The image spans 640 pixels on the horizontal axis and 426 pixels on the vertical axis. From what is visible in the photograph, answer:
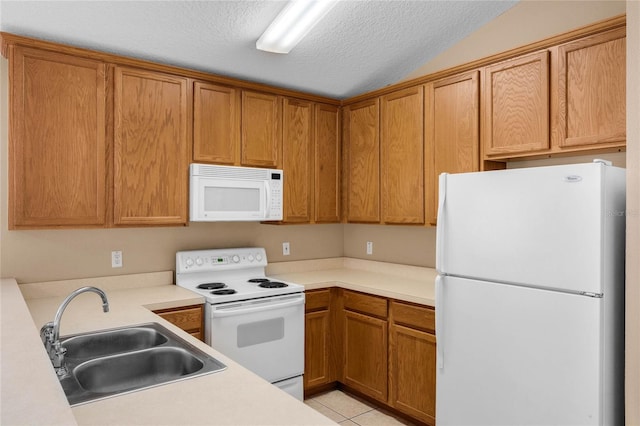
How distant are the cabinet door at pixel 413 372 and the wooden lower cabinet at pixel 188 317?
4.21 ft

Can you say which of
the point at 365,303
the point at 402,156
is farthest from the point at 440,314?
the point at 402,156

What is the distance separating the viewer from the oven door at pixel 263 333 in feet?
9.18

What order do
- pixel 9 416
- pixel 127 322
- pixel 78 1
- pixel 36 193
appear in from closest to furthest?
pixel 9 416
pixel 127 322
pixel 78 1
pixel 36 193

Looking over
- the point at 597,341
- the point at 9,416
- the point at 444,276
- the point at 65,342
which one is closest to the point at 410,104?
the point at 444,276

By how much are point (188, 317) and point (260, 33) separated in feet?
6.17

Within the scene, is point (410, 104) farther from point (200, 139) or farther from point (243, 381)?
point (243, 381)

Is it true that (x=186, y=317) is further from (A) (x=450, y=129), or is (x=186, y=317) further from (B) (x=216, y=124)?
(A) (x=450, y=129)

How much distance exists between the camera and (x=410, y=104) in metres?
3.33

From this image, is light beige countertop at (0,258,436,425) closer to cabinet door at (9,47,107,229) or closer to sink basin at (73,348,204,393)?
sink basin at (73,348,204,393)

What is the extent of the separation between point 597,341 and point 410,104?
2.07 metres

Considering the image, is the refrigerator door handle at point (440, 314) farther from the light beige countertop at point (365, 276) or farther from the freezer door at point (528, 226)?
the light beige countertop at point (365, 276)

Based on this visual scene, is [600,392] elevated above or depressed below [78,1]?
below

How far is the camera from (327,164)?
154 inches

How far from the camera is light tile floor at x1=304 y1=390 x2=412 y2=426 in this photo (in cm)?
302
